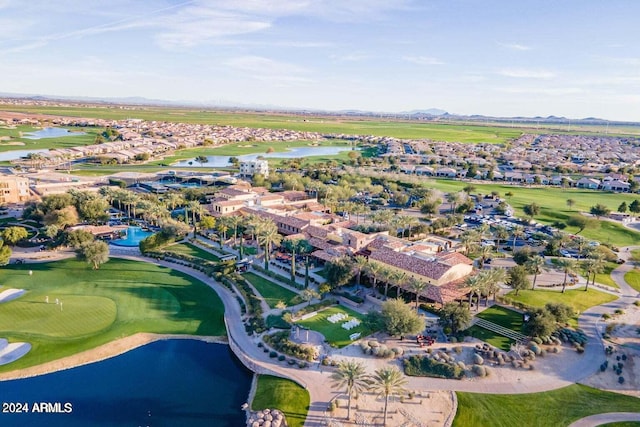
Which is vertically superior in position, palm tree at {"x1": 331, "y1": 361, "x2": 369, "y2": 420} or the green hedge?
palm tree at {"x1": 331, "y1": 361, "x2": 369, "y2": 420}

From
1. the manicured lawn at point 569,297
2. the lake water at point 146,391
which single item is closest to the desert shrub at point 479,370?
the manicured lawn at point 569,297

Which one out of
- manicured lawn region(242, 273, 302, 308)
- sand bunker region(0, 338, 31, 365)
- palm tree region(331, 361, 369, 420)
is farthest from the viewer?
manicured lawn region(242, 273, 302, 308)

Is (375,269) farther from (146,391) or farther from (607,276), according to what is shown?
(607,276)

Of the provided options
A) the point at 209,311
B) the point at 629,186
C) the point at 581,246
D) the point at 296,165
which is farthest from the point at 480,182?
the point at 209,311

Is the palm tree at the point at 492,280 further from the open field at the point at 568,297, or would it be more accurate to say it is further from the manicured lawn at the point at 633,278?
the manicured lawn at the point at 633,278

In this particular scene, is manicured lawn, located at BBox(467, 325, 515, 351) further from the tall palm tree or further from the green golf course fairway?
the green golf course fairway

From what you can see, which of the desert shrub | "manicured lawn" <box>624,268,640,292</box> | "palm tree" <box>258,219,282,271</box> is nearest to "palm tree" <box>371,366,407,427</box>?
the desert shrub

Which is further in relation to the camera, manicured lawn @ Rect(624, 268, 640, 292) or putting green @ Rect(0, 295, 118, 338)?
manicured lawn @ Rect(624, 268, 640, 292)
